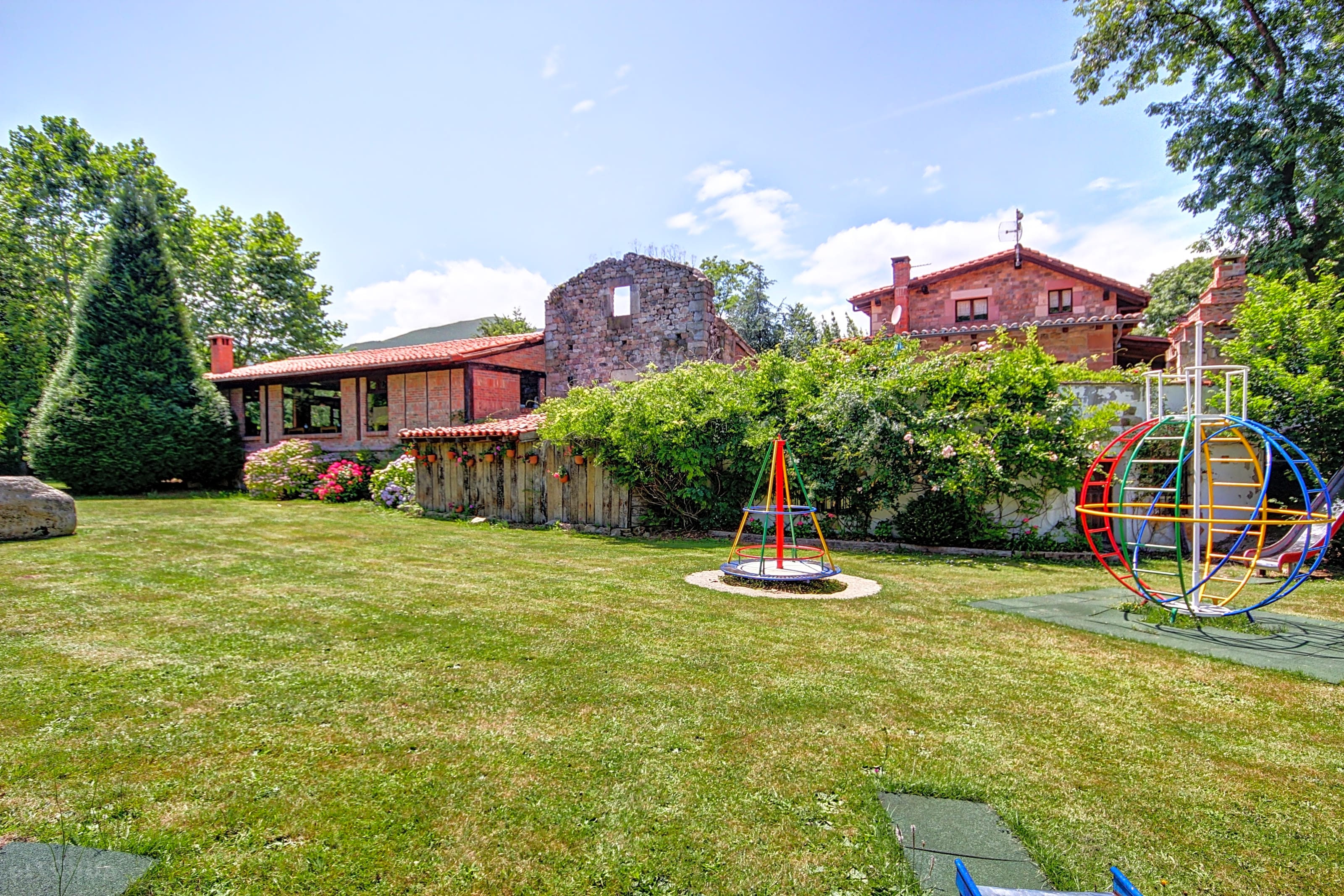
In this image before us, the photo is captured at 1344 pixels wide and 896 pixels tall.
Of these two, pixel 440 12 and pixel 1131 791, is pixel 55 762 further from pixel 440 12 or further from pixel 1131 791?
pixel 440 12

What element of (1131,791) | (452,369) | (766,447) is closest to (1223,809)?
(1131,791)

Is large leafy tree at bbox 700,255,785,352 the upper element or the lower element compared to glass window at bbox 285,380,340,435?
upper

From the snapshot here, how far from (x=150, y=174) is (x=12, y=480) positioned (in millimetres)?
26963

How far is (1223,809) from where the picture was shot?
2.55m

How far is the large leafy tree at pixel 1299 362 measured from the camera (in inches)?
354

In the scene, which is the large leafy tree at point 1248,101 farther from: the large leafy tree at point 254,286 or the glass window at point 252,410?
the large leafy tree at point 254,286

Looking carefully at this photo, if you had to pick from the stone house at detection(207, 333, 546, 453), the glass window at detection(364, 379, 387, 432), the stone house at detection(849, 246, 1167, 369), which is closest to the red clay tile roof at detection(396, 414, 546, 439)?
the stone house at detection(207, 333, 546, 453)

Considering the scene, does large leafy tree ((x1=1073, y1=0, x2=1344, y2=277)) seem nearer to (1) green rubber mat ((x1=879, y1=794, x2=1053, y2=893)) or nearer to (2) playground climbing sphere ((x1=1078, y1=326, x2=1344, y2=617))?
(2) playground climbing sphere ((x1=1078, y1=326, x2=1344, y2=617))

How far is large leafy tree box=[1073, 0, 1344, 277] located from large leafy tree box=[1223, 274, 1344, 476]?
8.45 m

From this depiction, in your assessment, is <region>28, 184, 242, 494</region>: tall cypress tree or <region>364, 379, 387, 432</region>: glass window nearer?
<region>28, 184, 242, 494</region>: tall cypress tree

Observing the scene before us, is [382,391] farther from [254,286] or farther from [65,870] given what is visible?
[65,870]

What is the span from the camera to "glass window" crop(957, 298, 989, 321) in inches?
958

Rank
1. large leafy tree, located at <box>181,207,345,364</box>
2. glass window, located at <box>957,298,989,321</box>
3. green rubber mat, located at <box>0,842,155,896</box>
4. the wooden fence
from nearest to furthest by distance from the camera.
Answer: green rubber mat, located at <box>0,842,155,896</box>, the wooden fence, glass window, located at <box>957,298,989,321</box>, large leafy tree, located at <box>181,207,345,364</box>

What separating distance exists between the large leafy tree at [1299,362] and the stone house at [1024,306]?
437 inches
